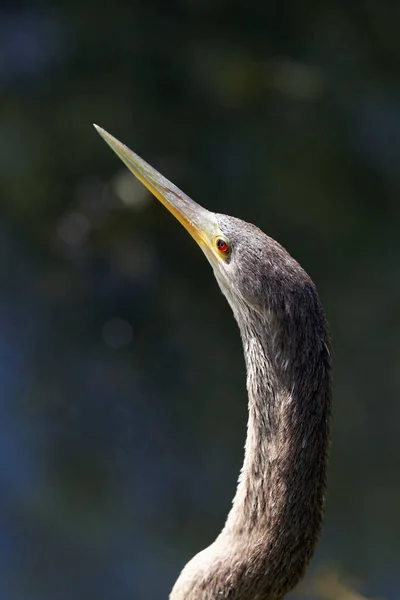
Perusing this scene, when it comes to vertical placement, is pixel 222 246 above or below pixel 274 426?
above

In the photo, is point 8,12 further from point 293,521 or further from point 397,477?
point 293,521

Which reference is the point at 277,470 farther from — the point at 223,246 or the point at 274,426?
the point at 223,246

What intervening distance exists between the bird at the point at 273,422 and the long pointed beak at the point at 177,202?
87 millimetres

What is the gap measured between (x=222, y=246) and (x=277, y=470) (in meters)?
0.89

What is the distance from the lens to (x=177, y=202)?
431cm

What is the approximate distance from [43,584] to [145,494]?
3.01ft

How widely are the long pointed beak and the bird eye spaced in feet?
0.41

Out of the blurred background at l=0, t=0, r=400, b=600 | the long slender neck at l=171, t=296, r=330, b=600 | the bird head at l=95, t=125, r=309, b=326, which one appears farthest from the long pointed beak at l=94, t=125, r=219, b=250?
the blurred background at l=0, t=0, r=400, b=600

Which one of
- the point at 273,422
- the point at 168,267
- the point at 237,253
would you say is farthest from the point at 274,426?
the point at 168,267

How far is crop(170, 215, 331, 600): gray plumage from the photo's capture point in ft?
11.9

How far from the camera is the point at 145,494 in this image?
6883 mm

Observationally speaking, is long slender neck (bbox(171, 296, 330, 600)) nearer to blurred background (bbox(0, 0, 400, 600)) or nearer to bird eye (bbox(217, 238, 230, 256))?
bird eye (bbox(217, 238, 230, 256))

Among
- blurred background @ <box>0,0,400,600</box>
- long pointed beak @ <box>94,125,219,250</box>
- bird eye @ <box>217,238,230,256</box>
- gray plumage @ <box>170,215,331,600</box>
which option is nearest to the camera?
gray plumage @ <box>170,215,331,600</box>

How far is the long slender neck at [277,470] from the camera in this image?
366cm
